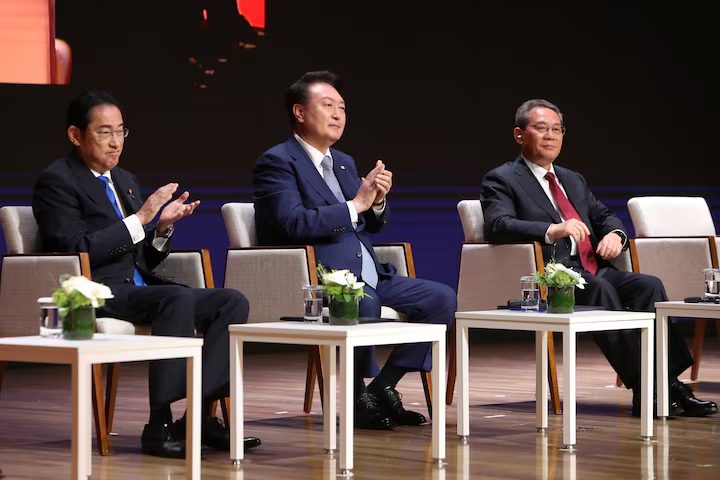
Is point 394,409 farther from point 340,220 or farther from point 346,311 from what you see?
Answer: point 346,311

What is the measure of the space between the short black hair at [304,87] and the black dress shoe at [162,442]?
145 cm

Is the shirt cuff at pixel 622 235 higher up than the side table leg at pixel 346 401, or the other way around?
the shirt cuff at pixel 622 235

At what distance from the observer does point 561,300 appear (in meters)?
4.10

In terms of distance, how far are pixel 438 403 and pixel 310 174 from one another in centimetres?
135

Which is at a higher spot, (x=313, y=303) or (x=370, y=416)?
(x=313, y=303)

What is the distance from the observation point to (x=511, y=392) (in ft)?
18.2

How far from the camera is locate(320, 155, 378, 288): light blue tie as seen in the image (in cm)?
467

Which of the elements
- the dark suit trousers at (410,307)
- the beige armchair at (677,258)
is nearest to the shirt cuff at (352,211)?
the dark suit trousers at (410,307)

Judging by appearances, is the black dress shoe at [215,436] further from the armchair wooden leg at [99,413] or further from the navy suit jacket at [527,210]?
the navy suit jacket at [527,210]

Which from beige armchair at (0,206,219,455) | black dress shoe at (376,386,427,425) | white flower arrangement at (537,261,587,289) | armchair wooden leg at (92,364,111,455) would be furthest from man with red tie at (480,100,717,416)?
armchair wooden leg at (92,364,111,455)

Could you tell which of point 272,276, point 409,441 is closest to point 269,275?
point 272,276

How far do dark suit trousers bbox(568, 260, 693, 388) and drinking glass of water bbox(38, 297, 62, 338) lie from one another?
233 centimetres

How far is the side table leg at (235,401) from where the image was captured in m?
3.65

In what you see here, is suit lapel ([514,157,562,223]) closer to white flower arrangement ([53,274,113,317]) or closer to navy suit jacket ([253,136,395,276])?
navy suit jacket ([253,136,395,276])
